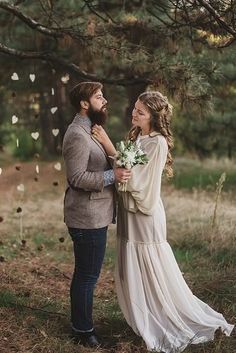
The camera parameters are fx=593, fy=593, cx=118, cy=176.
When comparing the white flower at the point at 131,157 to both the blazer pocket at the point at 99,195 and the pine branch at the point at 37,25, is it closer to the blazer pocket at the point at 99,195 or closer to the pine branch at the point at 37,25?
the blazer pocket at the point at 99,195

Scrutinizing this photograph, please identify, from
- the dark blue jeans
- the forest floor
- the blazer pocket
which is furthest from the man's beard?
the forest floor

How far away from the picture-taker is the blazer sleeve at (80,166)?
3504 millimetres

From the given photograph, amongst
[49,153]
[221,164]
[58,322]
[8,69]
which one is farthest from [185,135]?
[58,322]

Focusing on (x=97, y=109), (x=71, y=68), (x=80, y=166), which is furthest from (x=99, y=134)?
(x=71, y=68)

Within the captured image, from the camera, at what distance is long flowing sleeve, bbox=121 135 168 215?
3654mm

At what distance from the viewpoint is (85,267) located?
3.67 meters

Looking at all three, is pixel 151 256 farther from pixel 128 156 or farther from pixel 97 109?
pixel 97 109

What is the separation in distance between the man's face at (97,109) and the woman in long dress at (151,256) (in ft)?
0.21

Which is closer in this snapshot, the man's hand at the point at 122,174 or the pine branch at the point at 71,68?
the man's hand at the point at 122,174

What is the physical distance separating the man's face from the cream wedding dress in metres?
0.31

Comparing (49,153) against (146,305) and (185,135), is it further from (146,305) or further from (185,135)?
(146,305)

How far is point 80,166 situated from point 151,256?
2.53 ft

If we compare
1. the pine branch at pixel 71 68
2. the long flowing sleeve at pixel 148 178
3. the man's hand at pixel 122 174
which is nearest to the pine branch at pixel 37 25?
the pine branch at pixel 71 68

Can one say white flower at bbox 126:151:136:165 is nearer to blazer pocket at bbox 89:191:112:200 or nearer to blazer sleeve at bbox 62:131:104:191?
blazer sleeve at bbox 62:131:104:191
